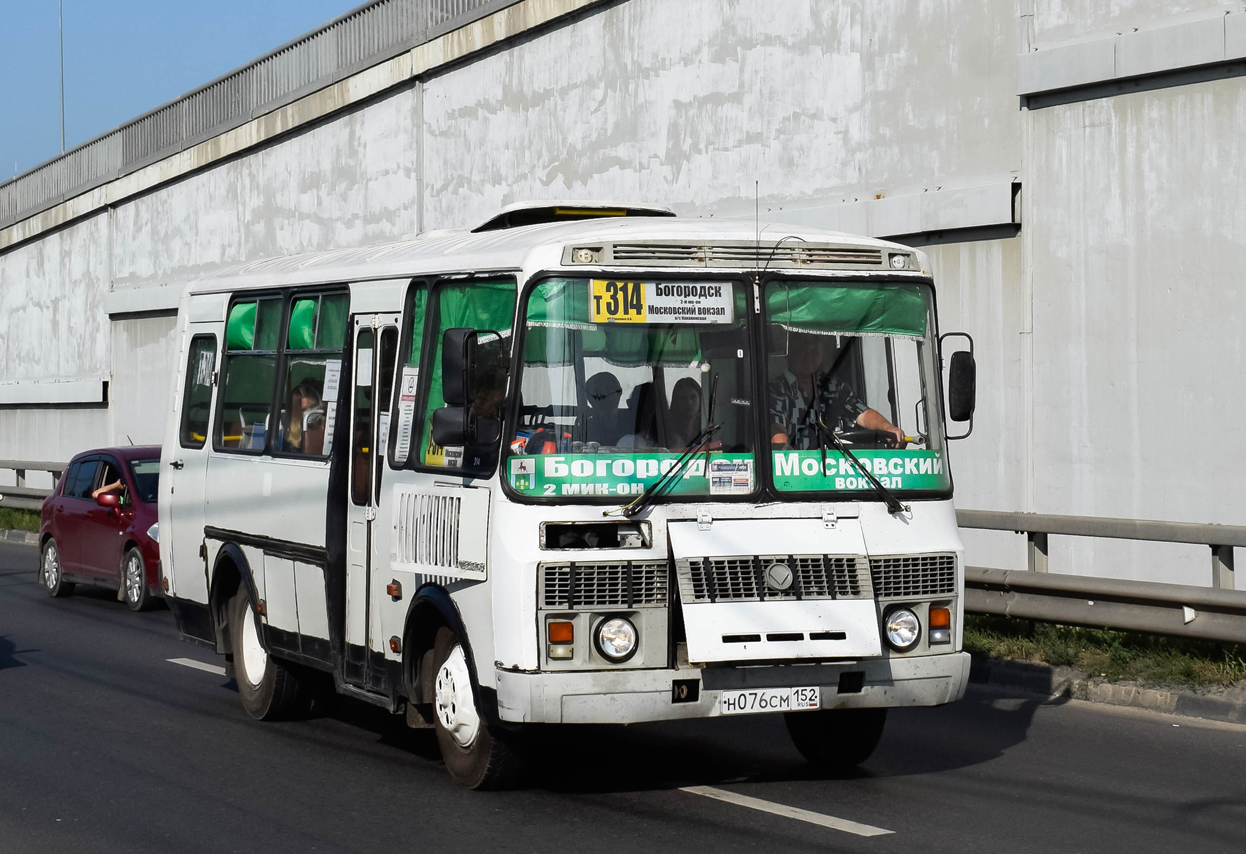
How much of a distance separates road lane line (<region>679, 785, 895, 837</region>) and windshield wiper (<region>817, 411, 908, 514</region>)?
1392mm

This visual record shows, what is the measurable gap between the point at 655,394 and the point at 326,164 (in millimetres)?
20881

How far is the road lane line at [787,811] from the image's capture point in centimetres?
695

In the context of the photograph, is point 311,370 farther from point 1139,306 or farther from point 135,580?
point 135,580

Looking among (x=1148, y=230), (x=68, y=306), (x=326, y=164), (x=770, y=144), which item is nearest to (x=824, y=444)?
(x=1148, y=230)

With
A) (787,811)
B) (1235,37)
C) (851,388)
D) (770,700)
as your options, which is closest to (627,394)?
(851,388)

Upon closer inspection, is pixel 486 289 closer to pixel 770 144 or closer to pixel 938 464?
pixel 938 464

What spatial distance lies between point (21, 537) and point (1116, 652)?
20.6 metres

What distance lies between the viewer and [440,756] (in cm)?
891

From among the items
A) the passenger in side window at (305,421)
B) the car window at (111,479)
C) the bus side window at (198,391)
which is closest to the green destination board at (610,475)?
the passenger in side window at (305,421)

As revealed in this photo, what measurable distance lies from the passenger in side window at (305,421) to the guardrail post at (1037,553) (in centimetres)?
493

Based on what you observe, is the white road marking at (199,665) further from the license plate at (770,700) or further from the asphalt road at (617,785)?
the license plate at (770,700)

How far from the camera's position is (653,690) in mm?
7176

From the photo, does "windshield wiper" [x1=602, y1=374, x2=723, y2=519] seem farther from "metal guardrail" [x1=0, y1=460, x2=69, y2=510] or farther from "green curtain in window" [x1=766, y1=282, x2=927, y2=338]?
"metal guardrail" [x1=0, y1=460, x2=69, y2=510]

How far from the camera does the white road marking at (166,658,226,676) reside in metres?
12.4
